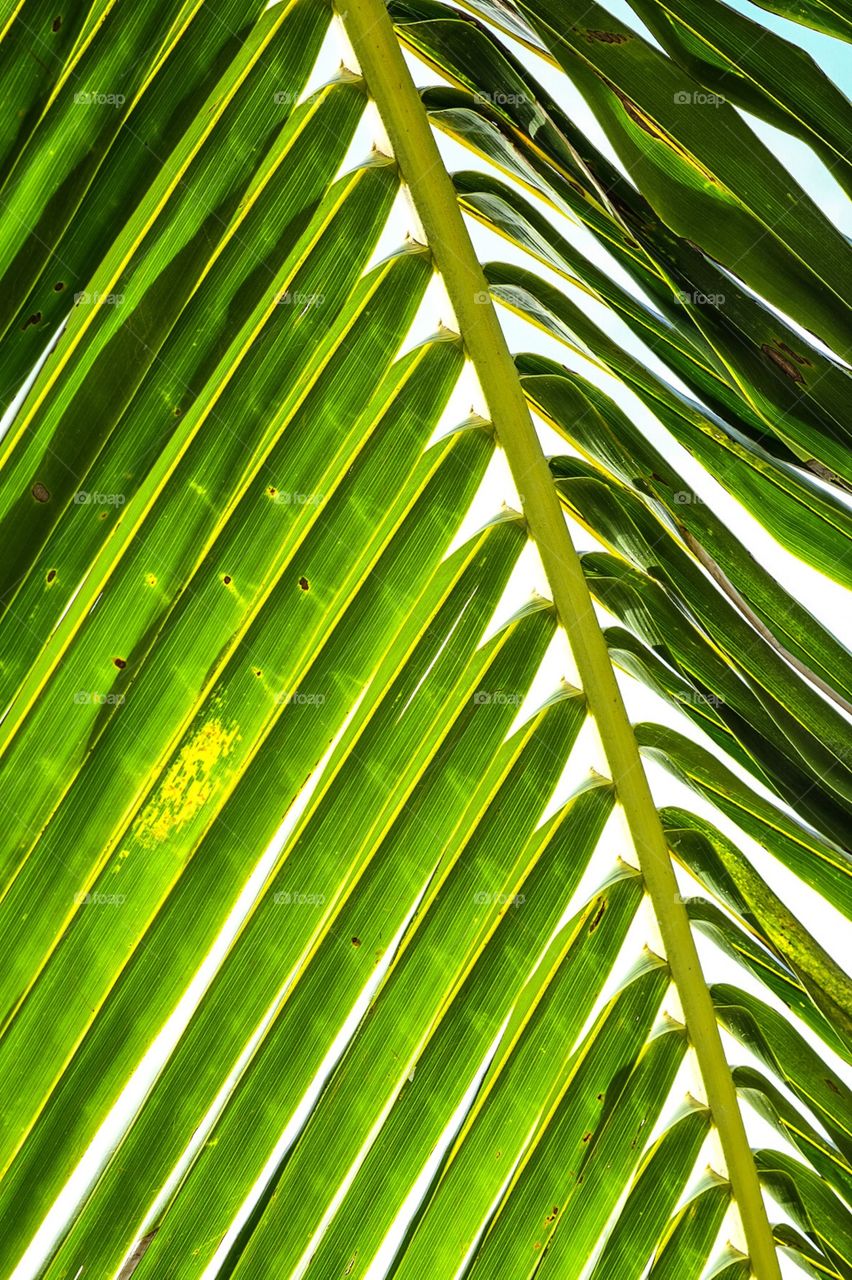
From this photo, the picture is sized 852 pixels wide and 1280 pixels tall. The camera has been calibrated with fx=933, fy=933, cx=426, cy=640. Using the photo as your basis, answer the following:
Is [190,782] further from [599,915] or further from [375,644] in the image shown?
[599,915]

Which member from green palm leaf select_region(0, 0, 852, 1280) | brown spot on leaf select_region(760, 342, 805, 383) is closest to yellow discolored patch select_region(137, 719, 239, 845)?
green palm leaf select_region(0, 0, 852, 1280)

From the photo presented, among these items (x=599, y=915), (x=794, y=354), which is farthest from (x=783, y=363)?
(x=599, y=915)

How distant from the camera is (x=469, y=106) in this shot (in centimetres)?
89

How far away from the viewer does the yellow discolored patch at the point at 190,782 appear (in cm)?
89

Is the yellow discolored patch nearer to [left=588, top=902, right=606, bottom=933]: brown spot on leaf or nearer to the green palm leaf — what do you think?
the green palm leaf

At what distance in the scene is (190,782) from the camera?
0.90 meters

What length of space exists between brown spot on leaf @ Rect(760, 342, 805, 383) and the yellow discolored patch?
587 mm

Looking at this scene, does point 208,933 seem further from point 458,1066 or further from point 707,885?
point 707,885

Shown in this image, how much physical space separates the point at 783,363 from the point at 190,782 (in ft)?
2.12

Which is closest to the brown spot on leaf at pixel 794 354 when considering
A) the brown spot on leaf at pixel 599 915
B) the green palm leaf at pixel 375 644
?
the green palm leaf at pixel 375 644

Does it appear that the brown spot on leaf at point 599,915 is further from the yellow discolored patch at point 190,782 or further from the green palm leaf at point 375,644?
the yellow discolored patch at point 190,782

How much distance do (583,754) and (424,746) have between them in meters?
0.20

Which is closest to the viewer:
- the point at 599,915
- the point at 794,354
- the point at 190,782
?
the point at 794,354

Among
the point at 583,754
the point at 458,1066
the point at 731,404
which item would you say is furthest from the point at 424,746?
the point at 731,404
